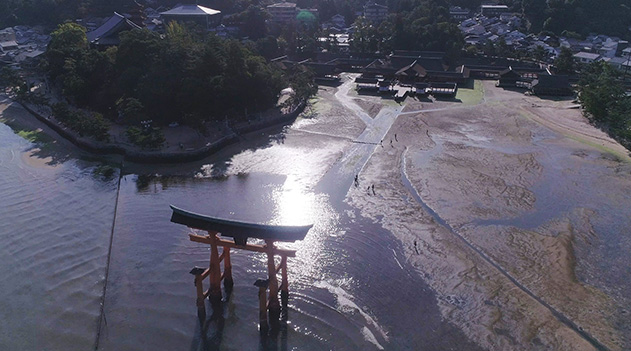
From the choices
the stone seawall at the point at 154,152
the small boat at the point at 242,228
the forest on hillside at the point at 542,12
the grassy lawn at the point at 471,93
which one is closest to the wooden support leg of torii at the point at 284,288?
the small boat at the point at 242,228

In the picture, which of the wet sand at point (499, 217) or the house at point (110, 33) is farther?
the house at point (110, 33)

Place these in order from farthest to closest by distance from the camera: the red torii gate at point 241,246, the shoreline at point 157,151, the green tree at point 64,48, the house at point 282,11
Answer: the house at point 282,11, the green tree at point 64,48, the shoreline at point 157,151, the red torii gate at point 241,246

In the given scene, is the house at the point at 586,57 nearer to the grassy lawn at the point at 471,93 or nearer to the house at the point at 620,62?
the house at the point at 620,62

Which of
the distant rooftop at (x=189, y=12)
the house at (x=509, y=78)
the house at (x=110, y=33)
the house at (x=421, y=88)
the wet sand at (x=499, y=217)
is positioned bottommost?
the wet sand at (x=499, y=217)

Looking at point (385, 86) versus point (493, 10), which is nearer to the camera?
point (385, 86)

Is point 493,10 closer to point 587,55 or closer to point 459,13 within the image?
point 459,13

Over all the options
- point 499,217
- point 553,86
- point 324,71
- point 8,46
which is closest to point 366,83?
point 324,71

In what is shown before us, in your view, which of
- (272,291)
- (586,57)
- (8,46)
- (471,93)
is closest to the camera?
(272,291)
